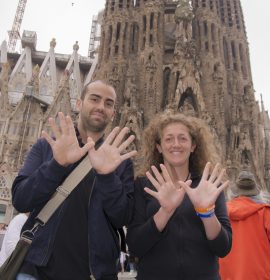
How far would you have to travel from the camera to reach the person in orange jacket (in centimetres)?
321

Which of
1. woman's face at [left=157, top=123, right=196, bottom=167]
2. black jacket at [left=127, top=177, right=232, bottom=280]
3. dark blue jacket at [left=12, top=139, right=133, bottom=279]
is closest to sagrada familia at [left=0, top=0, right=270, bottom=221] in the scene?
woman's face at [left=157, top=123, right=196, bottom=167]

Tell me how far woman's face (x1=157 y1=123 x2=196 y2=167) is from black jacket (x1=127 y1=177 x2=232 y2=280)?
0.38 m

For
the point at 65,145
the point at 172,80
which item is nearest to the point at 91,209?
the point at 65,145

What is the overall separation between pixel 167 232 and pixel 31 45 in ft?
144

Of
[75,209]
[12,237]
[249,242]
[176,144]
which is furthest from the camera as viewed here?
[12,237]

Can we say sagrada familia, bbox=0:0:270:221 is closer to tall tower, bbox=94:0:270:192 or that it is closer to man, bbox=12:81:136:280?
tall tower, bbox=94:0:270:192

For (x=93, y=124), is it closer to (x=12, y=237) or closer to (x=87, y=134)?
(x=87, y=134)

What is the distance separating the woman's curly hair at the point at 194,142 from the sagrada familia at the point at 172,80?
17483mm

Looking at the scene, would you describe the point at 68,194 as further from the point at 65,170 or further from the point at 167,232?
the point at 167,232

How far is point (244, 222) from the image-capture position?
340 cm

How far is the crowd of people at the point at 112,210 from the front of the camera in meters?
2.38

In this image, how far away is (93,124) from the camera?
113 inches

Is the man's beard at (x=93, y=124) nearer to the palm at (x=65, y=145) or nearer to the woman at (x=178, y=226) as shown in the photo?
the palm at (x=65, y=145)

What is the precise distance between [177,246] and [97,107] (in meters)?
1.34
